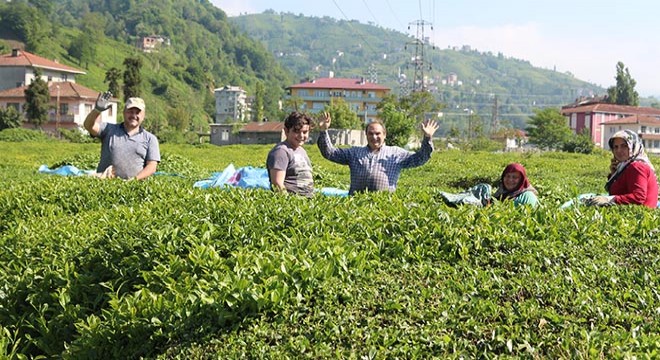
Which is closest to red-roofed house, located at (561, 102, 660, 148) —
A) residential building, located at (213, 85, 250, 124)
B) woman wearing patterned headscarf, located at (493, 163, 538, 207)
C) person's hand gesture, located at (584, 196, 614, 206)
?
residential building, located at (213, 85, 250, 124)

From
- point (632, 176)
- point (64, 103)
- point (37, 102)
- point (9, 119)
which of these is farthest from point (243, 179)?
point (64, 103)

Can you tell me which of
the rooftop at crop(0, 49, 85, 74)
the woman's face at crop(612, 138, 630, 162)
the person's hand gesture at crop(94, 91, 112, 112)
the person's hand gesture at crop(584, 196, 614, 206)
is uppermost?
the rooftop at crop(0, 49, 85, 74)

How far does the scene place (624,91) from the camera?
9969 centimetres

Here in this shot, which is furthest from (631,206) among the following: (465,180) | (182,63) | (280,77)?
(280,77)

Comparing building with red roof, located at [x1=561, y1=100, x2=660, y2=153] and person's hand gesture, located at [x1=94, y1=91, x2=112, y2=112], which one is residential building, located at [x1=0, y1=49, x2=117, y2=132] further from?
person's hand gesture, located at [x1=94, y1=91, x2=112, y2=112]

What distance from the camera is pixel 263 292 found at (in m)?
4.05

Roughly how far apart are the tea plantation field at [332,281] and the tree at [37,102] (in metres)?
64.7

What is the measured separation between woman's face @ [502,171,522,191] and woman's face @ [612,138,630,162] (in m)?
1.04

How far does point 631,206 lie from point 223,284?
407cm

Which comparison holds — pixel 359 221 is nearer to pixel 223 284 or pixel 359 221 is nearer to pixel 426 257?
pixel 426 257

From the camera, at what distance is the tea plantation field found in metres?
3.77

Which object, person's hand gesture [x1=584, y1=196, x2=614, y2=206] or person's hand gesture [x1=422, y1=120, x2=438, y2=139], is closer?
person's hand gesture [x1=584, y1=196, x2=614, y2=206]

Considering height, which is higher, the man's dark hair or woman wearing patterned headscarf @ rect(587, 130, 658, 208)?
the man's dark hair

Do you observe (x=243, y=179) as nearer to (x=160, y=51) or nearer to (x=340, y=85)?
(x=340, y=85)
